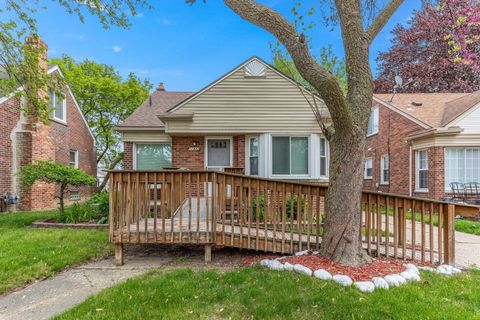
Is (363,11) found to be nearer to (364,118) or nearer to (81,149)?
(364,118)

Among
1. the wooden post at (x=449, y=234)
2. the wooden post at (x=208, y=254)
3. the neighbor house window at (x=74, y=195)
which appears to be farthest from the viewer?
the neighbor house window at (x=74, y=195)

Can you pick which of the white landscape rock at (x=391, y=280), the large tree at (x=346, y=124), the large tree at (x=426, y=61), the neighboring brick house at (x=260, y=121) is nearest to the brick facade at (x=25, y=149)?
the neighboring brick house at (x=260, y=121)

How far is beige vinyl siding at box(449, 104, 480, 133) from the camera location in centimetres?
1116

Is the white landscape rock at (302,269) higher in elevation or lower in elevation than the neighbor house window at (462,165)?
lower

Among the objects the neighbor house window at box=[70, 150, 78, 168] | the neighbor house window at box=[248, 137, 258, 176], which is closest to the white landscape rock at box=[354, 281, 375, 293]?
the neighbor house window at box=[248, 137, 258, 176]

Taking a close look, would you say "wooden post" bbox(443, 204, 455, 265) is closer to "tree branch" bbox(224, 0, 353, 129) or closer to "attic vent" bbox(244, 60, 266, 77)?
"tree branch" bbox(224, 0, 353, 129)

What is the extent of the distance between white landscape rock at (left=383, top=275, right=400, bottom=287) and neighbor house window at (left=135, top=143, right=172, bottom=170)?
9835 mm

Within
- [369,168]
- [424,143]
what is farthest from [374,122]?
[424,143]

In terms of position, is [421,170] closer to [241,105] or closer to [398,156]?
[398,156]

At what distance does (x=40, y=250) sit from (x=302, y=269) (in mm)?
4848

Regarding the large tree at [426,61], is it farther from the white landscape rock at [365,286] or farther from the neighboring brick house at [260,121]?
the white landscape rock at [365,286]

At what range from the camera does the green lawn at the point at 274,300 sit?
Result: 2902 millimetres

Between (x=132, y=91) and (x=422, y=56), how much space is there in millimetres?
21617

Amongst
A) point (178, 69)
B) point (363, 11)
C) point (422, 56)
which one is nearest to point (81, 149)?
point (178, 69)
